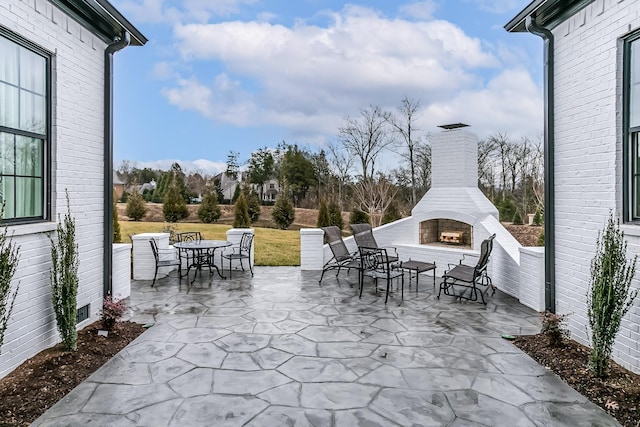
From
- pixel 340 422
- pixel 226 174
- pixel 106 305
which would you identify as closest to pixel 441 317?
pixel 340 422

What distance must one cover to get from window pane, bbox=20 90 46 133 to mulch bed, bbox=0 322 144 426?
7.16ft

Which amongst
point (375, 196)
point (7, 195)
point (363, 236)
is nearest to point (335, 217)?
point (375, 196)

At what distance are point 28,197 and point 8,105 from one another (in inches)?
33.5

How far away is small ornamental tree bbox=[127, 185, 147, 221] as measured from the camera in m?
15.5

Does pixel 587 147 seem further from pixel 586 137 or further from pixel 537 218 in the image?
pixel 537 218

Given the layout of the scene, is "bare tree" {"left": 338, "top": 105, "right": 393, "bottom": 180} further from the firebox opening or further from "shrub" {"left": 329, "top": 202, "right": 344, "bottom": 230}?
the firebox opening

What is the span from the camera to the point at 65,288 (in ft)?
11.9

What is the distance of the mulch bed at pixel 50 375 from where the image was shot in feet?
8.87

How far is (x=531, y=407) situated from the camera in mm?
2756

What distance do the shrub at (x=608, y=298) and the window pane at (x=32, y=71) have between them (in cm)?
542

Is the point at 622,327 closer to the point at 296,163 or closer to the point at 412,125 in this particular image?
the point at 412,125

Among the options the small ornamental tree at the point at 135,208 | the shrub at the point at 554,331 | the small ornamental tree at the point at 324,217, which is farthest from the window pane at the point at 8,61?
the small ornamental tree at the point at 135,208

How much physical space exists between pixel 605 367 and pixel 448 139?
613 centimetres

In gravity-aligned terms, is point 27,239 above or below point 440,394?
above
